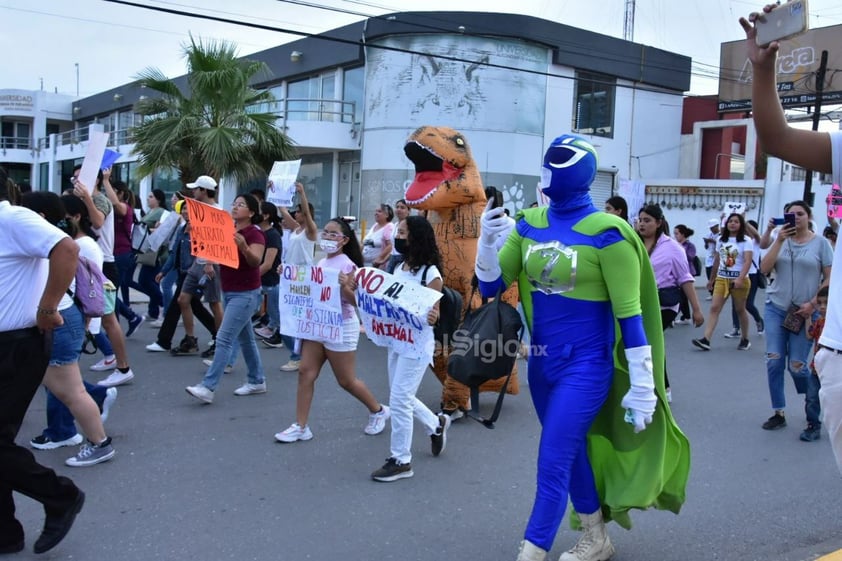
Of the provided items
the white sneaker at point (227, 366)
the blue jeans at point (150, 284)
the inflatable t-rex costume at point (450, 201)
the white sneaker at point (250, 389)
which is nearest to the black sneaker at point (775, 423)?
the inflatable t-rex costume at point (450, 201)

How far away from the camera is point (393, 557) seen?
12.4ft

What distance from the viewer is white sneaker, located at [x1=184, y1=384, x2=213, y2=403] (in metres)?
6.30

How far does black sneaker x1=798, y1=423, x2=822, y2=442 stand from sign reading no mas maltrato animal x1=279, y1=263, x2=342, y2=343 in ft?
12.3

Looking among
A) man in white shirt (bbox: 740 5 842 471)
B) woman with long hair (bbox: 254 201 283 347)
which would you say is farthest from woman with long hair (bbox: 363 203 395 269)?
man in white shirt (bbox: 740 5 842 471)

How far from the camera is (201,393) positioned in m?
6.35

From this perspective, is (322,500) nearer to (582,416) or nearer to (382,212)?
(582,416)

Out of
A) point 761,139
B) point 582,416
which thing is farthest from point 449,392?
point 761,139

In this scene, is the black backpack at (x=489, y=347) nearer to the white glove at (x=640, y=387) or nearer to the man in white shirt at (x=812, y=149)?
the white glove at (x=640, y=387)

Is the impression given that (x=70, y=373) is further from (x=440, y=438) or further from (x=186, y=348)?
(x=186, y=348)

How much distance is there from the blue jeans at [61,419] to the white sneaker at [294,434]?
4.17 feet

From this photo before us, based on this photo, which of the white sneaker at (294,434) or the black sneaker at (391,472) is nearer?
the black sneaker at (391,472)

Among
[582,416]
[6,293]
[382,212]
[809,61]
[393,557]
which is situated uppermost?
[809,61]

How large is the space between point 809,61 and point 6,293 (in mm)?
29368

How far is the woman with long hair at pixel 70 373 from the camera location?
14.8 feet
